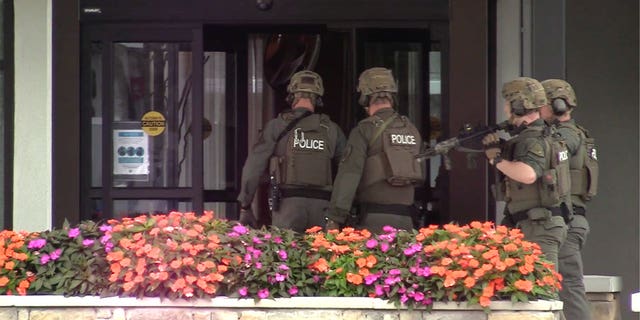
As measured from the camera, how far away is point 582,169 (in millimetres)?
7875

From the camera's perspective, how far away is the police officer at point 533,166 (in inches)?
279

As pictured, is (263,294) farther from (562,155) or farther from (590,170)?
(590,170)

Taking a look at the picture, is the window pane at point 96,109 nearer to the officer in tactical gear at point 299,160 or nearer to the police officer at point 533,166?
the officer in tactical gear at point 299,160

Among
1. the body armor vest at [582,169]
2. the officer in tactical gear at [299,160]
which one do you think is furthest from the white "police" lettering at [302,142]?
the body armor vest at [582,169]

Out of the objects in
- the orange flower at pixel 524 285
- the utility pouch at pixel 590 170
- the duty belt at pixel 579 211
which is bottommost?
the orange flower at pixel 524 285

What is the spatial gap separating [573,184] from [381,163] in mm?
1252

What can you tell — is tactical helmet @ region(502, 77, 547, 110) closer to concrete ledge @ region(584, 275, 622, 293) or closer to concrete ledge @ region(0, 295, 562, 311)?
concrete ledge @ region(0, 295, 562, 311)

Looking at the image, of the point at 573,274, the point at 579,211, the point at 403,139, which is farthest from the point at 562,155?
the point at 403,139

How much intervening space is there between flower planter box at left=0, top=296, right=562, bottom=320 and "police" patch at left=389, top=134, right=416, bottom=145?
1785mm

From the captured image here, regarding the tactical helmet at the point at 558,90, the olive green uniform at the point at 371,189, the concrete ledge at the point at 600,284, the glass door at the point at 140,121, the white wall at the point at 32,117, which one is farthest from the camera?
the glass door at the point at 140,121

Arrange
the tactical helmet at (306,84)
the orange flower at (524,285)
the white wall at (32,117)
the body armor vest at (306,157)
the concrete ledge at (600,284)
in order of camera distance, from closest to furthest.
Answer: the orange flower at (524,285)
the body armor vest at (306,157)
the tactical helmet at (306,84)
the concrete ledge at (600,284)
the white wall at (32,117)

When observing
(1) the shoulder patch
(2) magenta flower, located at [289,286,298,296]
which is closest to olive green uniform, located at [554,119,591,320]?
(1) the shoulder patch

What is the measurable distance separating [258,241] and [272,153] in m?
1.78

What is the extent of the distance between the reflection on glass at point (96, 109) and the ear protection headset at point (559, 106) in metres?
3.64
